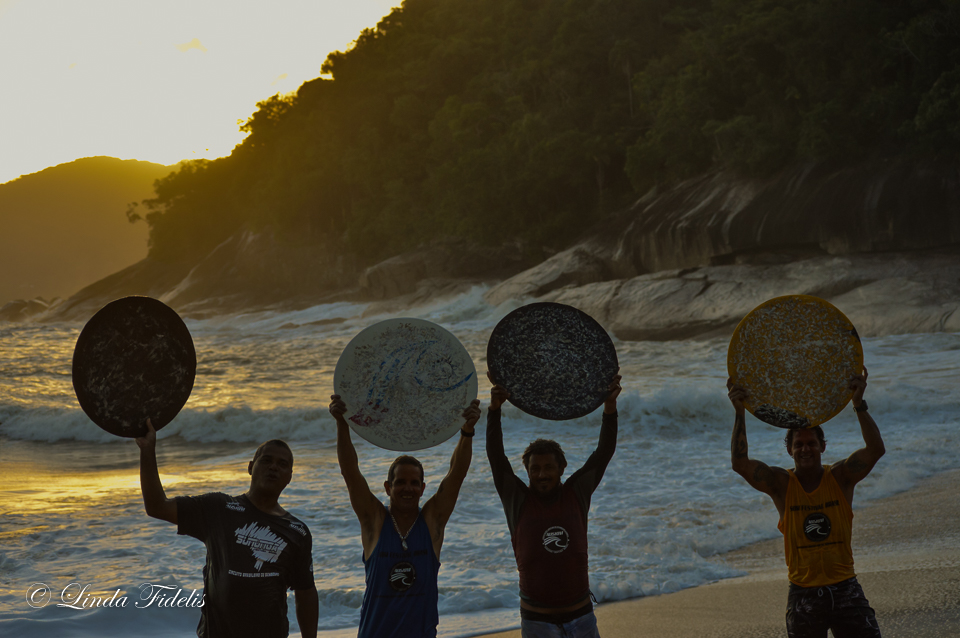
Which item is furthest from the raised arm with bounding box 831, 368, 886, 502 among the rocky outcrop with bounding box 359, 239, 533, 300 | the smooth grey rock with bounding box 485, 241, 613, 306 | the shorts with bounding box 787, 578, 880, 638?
the rocky outcrop with bounding box 359, 239, 533, 300

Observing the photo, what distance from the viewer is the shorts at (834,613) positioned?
296 centimetres

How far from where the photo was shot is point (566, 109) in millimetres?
39781

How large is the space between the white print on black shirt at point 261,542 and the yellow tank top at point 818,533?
2.08m

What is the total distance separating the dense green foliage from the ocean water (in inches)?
438

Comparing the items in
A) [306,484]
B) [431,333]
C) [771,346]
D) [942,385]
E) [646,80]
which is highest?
Answer: [646,80]

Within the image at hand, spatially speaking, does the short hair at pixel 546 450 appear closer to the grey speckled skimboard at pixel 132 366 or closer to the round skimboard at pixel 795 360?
the round skimboard at pixel 795 360

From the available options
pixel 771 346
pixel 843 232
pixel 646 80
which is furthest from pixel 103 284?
pixel 771 346

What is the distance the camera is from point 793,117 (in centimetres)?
2906

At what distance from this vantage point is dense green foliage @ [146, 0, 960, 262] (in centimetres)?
2672

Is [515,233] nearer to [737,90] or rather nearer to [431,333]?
[737,90]

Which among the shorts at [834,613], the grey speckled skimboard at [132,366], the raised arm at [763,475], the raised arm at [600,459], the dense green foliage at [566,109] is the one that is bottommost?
the shorts at [834,613]

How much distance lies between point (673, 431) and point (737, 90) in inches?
909

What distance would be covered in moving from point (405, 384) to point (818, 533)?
195 cm

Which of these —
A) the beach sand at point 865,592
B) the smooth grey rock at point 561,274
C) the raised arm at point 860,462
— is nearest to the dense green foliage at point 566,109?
the smooth grey rock at point 561,274
